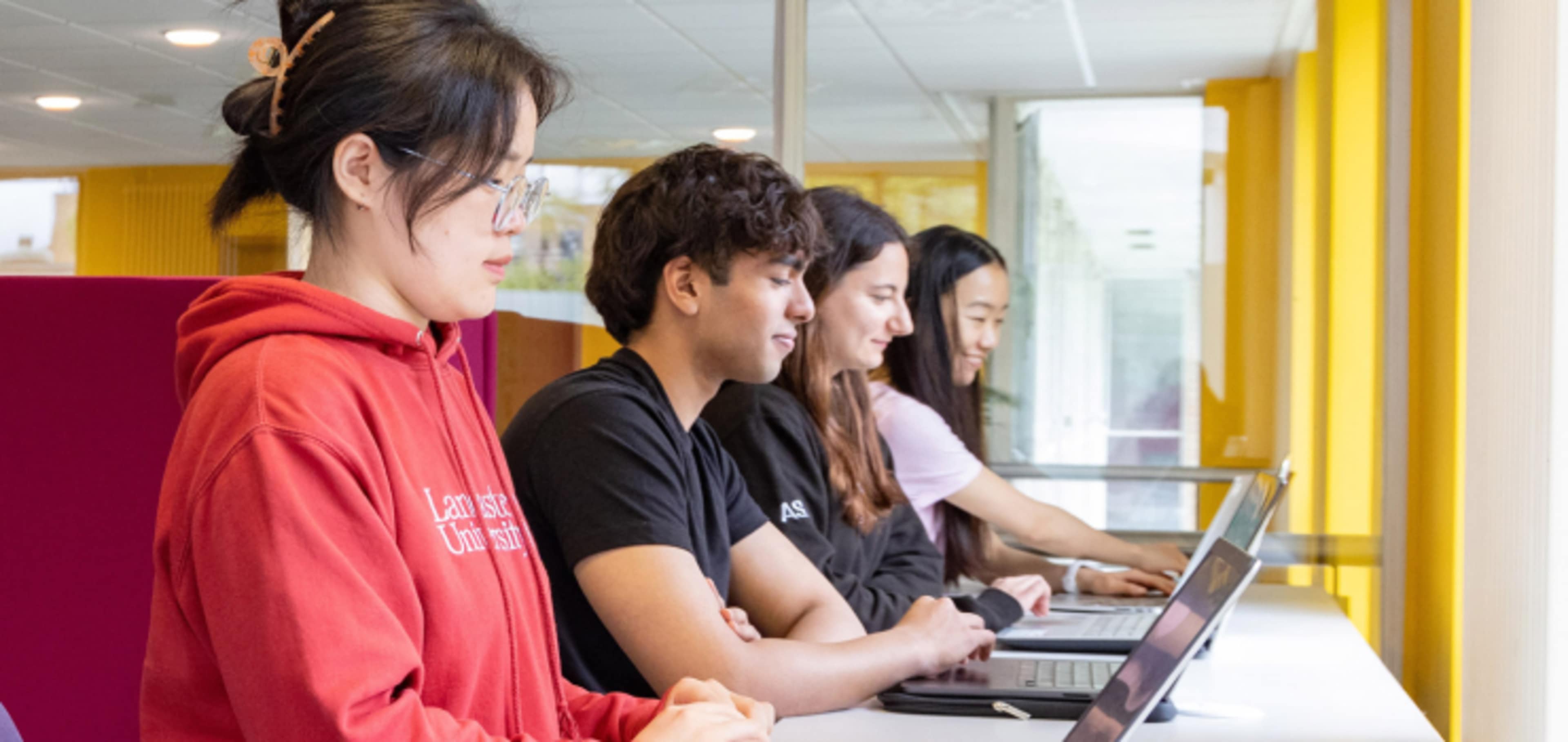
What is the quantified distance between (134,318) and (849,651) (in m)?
0.89

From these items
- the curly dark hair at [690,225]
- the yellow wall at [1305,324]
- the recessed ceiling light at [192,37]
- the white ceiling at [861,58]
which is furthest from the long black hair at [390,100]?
the recessed ceiling light at [192,37]

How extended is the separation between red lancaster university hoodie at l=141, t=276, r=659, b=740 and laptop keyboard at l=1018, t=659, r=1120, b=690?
0.75 meters

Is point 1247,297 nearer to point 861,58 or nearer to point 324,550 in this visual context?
point 861,58

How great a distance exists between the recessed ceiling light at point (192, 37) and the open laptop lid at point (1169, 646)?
11.7 feet

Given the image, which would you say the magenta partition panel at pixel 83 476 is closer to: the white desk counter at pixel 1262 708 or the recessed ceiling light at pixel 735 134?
the white desk counter at pixel 1262 708

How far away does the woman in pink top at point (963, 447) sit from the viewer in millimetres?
2609

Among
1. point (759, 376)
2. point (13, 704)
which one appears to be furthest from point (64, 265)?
point (759, 376)

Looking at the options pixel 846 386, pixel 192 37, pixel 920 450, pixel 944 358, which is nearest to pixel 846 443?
pixel 846 386

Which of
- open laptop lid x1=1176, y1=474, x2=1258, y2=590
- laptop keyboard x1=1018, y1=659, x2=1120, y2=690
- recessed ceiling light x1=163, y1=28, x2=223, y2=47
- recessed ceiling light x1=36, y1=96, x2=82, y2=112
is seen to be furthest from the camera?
recessed ceiling light x1=36, y1=96, x2=82, y2=112

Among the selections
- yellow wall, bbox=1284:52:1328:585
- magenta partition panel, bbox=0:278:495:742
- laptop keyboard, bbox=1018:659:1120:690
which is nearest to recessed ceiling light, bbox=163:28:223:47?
magenta partition panel, bbox=0:278:495:742

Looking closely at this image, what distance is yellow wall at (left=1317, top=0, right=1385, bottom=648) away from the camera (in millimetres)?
2953

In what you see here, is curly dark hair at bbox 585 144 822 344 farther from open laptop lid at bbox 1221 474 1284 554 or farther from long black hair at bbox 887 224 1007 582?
long black hair at bbox 887 224 1007 582

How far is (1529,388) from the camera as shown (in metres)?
1.36

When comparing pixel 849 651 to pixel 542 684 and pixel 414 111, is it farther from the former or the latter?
pixel 414 111
